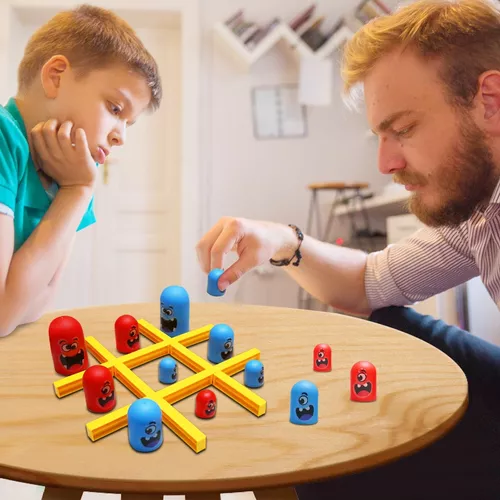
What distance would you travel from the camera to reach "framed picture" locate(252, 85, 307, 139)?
9.57 feet

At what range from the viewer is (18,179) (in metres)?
0.84

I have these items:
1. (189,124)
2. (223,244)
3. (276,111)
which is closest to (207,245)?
(223,244)

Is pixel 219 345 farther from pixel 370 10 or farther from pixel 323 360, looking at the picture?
pixel 370 10

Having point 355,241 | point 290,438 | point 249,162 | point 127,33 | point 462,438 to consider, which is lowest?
point 462,438

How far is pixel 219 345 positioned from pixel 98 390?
0.63ft

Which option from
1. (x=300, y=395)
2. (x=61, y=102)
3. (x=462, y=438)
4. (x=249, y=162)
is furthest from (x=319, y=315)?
(x=249, y=162)

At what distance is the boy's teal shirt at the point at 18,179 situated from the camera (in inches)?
31.0

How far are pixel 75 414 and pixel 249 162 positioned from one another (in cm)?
255

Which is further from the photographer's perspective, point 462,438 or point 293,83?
point 293,83

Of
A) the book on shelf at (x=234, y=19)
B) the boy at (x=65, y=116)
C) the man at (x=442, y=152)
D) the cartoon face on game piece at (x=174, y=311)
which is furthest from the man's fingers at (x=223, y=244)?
the book on shelf at (x=234, y=19)

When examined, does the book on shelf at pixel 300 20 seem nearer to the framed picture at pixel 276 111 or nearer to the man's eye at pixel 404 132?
the framed picture at pixel 276 111

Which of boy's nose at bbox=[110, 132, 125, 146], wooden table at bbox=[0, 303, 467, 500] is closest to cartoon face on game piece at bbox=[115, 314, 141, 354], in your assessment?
wooden table at bbox=[0, 303, 467, 500]

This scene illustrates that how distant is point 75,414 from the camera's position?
493 mm

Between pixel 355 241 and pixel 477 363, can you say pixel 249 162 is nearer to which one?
pixel 355 241
